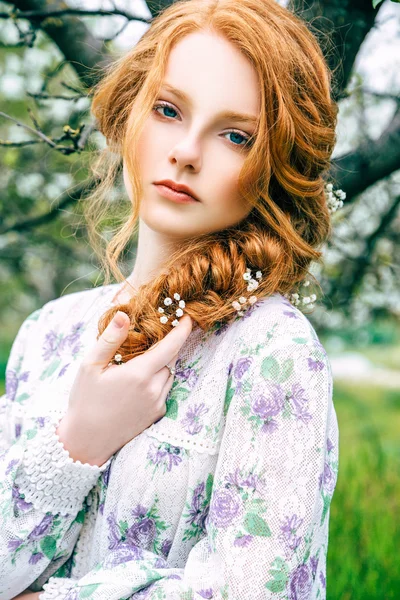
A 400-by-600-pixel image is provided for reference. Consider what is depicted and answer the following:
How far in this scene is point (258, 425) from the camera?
50.3 inches

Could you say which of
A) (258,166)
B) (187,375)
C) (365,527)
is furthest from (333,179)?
(365,527)

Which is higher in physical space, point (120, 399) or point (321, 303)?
point (120, 399)

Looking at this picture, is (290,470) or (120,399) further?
(120,399)

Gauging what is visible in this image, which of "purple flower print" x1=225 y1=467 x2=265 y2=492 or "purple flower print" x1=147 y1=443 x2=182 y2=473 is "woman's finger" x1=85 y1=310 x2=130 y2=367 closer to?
"purple flower print" x1=147 y1=443 x2=182 y2=473

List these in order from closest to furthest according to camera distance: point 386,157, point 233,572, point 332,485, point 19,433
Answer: point 233,572 → point 332,485 → point 19,433 → point 386,157

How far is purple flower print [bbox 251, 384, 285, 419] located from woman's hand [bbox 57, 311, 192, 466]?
0.75ft

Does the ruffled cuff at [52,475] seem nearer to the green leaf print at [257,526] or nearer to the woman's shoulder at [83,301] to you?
the green leaf print at [257,526]

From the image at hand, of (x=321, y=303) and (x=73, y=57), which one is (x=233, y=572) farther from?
(x=321, y=303)

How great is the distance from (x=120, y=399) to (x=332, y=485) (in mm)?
490

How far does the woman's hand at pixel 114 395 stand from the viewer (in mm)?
1402

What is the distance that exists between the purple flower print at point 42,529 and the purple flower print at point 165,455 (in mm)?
279

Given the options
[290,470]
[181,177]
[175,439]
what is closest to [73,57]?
[181,177]

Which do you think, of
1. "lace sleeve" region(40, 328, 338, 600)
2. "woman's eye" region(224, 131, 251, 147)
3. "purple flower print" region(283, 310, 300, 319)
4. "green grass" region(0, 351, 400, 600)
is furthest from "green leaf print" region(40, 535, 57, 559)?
"green grass" region(0, 351, 400, 600)

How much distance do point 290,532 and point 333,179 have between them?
0.99 m
